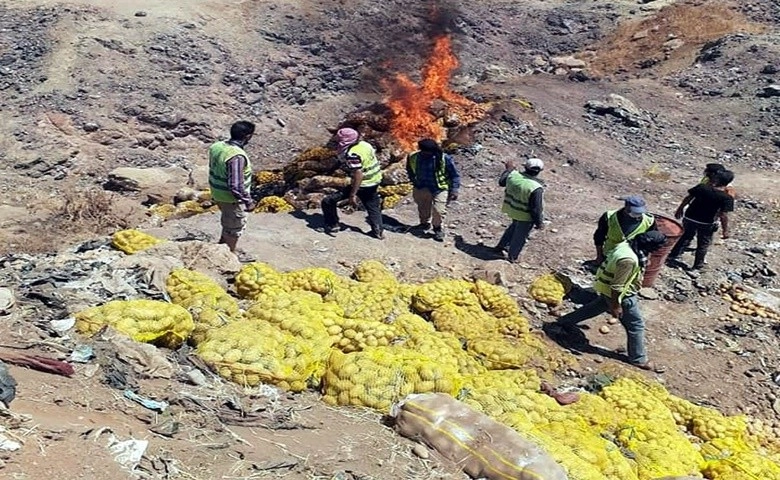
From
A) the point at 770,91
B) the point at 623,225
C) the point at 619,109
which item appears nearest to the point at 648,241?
the point at 623,225

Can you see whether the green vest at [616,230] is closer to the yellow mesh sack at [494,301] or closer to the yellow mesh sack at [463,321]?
the yellow mesh sack at [494,301]

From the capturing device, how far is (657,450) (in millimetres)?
5105

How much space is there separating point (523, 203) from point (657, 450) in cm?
367

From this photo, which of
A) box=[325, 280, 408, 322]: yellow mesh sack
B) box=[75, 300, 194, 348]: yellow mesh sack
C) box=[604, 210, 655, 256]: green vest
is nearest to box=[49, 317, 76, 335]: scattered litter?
box=[75, 300, 194, 348]: yellow mesh sack

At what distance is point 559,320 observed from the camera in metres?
7.40

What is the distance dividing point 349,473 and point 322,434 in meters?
0.52

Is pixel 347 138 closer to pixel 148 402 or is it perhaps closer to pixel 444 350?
pixel 444 350

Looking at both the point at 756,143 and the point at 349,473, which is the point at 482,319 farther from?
the point at 756,143

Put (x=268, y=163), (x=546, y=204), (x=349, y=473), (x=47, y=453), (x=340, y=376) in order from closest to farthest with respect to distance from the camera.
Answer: (x=47, y=453), (x=349, y=473), (x=340, y=376), (x=546, y=204), (x=268, y=163)

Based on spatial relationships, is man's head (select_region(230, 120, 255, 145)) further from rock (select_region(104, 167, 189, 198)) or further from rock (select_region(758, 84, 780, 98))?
rock (select_region(758, 84, 780, 98))

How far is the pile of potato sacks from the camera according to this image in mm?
4648

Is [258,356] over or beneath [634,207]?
beneath

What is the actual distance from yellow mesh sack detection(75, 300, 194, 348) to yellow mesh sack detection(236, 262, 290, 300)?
4.84ft

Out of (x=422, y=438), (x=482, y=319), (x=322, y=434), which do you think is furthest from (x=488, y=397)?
(x=482, y=319)
